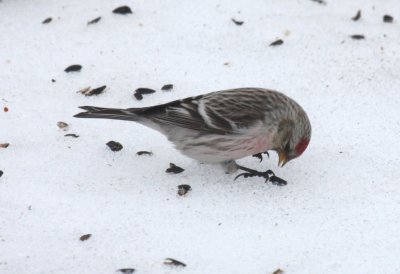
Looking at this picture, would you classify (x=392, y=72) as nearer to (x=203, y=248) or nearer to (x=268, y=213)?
(x=268, y=213)

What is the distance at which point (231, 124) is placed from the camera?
435 centimetres

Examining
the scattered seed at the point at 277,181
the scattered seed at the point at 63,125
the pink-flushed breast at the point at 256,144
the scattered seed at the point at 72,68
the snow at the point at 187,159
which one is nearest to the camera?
the snow at the point at 187,159

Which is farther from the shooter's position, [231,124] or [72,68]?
[72,68]

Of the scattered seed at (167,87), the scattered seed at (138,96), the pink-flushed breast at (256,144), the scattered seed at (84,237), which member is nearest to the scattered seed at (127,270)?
the scattered seed at (84,237)

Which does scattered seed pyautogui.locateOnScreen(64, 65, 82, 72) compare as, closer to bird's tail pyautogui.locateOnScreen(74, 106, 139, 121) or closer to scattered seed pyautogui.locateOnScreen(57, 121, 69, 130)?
scattered seed pyautogui.locateOnScreen(57, 121, 69, 130)

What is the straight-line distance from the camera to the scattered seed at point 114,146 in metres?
4.75

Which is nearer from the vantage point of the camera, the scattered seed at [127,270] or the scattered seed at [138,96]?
the scattered seed at [127,270]

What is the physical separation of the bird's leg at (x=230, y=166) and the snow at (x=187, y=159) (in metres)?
0.04

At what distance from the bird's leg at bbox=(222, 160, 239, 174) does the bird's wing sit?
0.25m

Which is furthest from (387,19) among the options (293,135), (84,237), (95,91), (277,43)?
(84,237)

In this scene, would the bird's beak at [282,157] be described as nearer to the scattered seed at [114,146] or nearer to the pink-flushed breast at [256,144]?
the pink-flushed breast at [256,144]

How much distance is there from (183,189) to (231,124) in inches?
18.8

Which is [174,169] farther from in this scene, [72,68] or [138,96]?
[72,68]

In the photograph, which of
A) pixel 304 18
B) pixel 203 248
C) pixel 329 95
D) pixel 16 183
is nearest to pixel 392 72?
pixel 329 95
